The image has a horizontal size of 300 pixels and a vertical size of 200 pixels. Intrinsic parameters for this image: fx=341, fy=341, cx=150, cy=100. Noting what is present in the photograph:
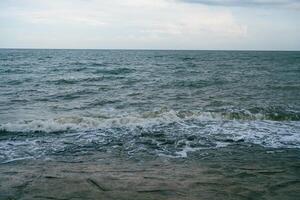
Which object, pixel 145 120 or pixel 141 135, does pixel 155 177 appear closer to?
pixel 141 135

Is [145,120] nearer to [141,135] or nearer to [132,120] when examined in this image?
[132,120]

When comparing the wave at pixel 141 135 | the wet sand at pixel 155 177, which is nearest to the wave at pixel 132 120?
the wave at pixel 141 135

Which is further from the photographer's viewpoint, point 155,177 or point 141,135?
point 141,135

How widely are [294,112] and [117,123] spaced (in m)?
7.81

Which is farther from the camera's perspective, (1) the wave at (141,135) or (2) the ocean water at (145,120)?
(2) the ocean water at (145,120)

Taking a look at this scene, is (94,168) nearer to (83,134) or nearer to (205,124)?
(83,134)

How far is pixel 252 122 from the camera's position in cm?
1296

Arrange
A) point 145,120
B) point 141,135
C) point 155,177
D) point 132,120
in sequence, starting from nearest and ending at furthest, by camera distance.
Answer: point 155,177 < point 141,135 < point 132,120 < point 145,120

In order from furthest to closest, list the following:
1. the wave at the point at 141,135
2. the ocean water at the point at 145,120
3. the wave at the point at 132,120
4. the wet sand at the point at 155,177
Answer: the wave at the point at 132,120, the ocean water at the point at 145,120, the wave at the point at 141,135, the wet sand at the point at 155,177

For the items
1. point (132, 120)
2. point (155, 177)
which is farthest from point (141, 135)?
point (155, 177)

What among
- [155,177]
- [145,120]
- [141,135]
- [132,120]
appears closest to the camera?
[155,177]

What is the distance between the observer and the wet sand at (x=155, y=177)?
6.00 m

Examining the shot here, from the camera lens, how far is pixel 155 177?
686cm

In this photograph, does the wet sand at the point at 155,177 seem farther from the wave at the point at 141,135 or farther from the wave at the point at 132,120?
the wave at the point at 132,120
